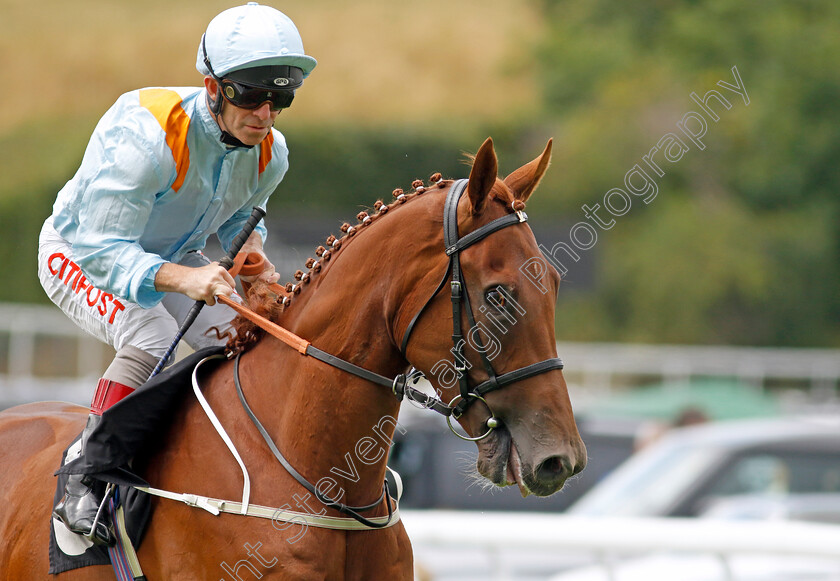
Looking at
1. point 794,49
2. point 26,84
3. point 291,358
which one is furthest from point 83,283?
point 794,49

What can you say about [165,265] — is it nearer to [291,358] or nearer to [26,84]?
[291,358]

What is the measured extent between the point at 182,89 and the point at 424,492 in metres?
6.18

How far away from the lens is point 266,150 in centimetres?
361

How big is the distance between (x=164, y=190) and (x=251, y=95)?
1.33ft

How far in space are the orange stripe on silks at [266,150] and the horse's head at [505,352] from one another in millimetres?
990

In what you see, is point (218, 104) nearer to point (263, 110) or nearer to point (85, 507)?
point (263, 110)

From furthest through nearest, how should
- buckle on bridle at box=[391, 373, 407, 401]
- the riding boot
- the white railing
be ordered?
1. the white railing
2. the riding boot
3. buckle on bridle at box=[391, 373, 407, 401]

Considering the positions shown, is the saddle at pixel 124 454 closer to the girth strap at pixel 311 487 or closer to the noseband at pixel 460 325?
the girth strap at pixel 311 487

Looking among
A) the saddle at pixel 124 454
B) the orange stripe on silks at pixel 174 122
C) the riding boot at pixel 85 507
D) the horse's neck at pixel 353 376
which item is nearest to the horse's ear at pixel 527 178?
the horse's neck at pixel 353 376

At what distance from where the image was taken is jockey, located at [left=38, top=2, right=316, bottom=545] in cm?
310

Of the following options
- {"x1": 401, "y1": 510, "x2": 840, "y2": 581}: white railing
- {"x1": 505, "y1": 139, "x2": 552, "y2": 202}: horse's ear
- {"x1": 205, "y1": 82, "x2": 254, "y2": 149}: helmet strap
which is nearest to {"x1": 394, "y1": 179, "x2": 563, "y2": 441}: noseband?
{"x1": 505, "y1": 139, "x2": 552, "y2": 202}: horse's ear

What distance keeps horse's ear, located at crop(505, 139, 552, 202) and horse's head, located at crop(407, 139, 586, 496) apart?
0.61ft

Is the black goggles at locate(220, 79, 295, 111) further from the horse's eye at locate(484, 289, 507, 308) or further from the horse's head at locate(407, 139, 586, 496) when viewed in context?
the horse's eye at locate(484, 289, 507, 308)

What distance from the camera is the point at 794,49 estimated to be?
26109mm
